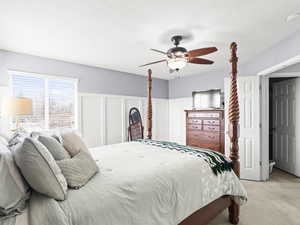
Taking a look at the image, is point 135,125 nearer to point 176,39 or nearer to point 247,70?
point 176,39

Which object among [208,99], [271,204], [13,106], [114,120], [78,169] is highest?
[208,99]

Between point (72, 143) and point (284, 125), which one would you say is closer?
point (72, 143)

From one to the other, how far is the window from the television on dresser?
10.6ft

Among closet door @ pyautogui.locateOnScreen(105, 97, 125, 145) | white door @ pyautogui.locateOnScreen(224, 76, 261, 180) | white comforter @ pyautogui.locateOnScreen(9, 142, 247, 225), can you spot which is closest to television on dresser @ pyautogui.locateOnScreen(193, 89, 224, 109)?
white door @ pyautogui.locateOnScreen(224, 76, 261, 180)

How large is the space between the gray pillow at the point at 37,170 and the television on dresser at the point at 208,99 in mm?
4182

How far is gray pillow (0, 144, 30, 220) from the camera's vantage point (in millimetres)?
938

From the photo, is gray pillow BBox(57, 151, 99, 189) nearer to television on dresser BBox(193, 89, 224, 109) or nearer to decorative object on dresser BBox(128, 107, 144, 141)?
decorative object on dresser BBox(128, 107, 144, 141)

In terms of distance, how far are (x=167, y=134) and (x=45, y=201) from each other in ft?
16.6

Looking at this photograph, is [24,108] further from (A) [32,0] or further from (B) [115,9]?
(B) [115,9]

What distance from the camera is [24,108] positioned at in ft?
8.80

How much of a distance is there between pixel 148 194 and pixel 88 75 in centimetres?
353

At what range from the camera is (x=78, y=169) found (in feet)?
4.44

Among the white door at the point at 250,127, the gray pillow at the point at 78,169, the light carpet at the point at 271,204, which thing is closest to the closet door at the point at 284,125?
the light carpet at the point at 271,204

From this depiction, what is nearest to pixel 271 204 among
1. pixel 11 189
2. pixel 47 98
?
pixel 11 189
